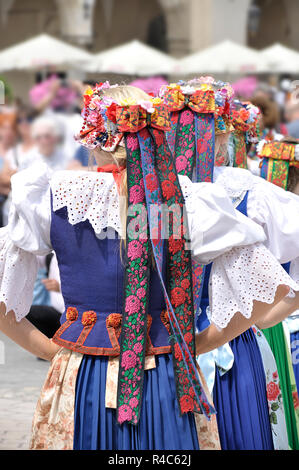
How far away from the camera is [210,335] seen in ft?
7.45

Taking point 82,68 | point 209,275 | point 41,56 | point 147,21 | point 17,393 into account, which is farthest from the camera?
point 147,21

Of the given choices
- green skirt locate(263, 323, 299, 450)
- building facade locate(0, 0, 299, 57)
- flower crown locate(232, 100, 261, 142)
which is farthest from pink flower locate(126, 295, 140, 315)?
building facade locate(0, 0, 299, 57)

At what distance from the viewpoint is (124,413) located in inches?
83.7

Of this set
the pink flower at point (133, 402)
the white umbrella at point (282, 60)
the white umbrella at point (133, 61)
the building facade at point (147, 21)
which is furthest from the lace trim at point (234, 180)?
the building facade at point (147, 21)

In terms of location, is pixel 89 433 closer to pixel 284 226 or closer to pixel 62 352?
pixel 62 352

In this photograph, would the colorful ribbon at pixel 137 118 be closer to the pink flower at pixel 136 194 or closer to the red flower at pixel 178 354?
the pink flower at pixel 136 194

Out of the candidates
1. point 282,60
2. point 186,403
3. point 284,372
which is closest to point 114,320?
point 186,403

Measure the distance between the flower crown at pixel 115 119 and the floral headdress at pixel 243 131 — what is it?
1077mm

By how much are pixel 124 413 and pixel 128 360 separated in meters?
0.13

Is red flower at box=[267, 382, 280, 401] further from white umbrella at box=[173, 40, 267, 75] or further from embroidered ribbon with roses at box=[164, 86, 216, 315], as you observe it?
white umbrella at box=[173, 40, 267, 75]

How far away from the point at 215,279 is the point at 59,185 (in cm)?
47

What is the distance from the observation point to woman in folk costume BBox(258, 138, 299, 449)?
11.8 ft

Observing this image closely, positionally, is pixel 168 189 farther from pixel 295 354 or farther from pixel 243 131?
pixel 295 354

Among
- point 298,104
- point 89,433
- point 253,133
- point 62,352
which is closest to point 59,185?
point 62,352
